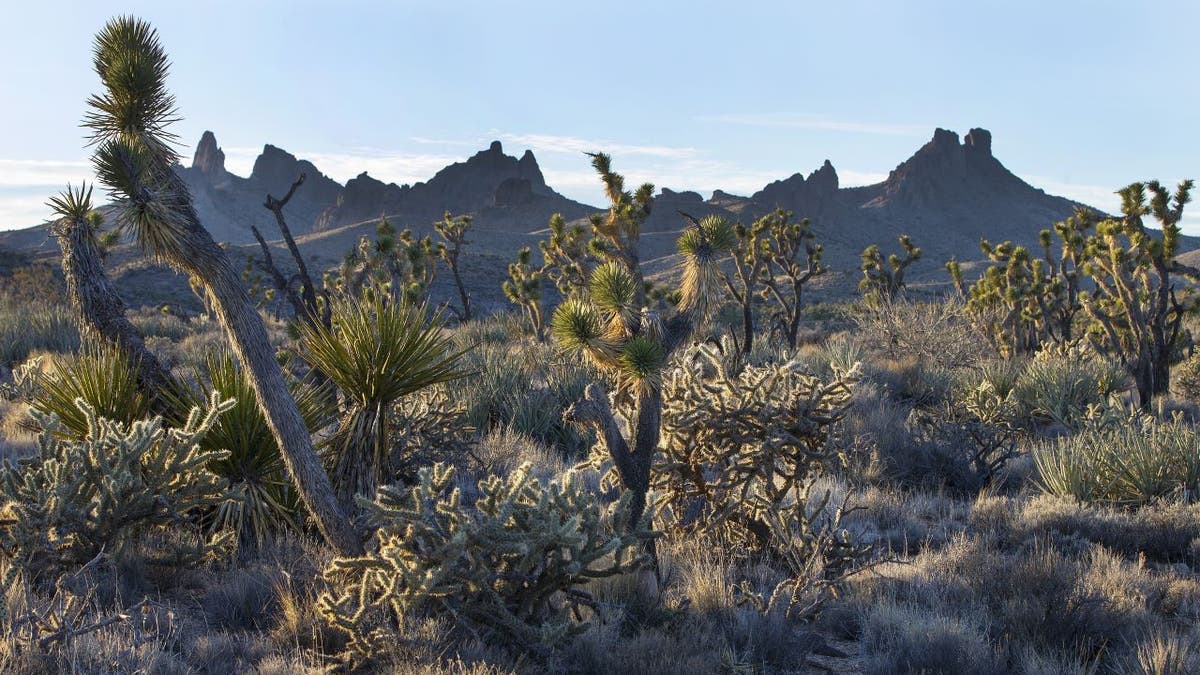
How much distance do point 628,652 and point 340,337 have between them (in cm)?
275

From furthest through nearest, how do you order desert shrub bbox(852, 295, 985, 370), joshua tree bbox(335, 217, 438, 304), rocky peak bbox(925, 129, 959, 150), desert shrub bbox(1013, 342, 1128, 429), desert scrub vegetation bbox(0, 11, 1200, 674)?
1. rocky peak bbox(925, 129, 959, 150)
2. joshua tree bbox(335, 217, 438, 304)
3. desert shrub bbox(852, 295, 985, 370)
4. desert shrub bbox(1013, 342, 1128, 429)
5. desert scrub vegetation bbox(0, 11, 1200, 674)

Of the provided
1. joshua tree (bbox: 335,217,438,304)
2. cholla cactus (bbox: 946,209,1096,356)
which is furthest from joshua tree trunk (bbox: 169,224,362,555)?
cholla cactus (bbox: 946,209,1096,356)

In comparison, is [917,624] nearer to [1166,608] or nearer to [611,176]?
[1166,608]

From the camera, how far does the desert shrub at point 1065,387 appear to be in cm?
1145

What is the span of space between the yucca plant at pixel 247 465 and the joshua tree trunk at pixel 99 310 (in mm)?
468

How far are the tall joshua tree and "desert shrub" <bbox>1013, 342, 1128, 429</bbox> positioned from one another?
9.21m

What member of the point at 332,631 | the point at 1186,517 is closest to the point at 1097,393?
the point at 1186,517

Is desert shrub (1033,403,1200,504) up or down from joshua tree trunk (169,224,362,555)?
down

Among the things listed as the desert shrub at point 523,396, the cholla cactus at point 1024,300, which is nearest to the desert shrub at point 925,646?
the desert shrub at point 523,396

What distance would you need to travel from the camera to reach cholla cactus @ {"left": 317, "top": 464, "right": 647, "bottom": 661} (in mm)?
3893

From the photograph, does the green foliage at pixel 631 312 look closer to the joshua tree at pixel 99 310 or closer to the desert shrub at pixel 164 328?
the joshua tree at pixel 99 310

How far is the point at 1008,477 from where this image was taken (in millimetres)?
9039

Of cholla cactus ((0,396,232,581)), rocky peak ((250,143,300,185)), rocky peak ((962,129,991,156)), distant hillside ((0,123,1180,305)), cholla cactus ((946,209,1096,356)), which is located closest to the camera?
cholla cactus ((0,396,232,581))

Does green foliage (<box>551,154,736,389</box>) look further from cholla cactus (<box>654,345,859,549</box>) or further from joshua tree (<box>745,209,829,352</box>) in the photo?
joshua tree (<box>745,209,829,352</box>)
